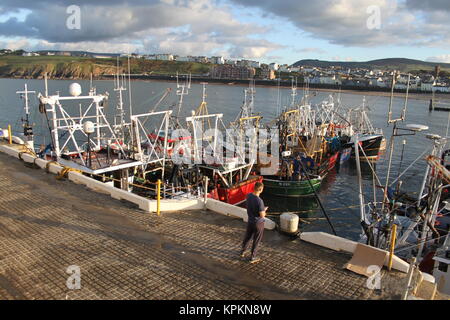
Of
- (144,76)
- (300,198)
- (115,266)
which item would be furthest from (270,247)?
(144,76)

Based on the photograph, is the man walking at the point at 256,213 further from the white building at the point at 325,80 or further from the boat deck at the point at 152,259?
the white building at the point at 325,80

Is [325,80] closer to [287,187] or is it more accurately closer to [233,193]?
[287,187]

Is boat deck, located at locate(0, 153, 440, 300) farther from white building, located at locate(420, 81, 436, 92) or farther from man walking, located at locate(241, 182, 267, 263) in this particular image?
white building, located at locate(420, 81, 436, 92)

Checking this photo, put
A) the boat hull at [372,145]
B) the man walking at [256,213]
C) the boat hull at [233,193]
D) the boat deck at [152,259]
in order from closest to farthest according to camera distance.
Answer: the boat deck at [152,259] → the man walking at [256,213] → the boat hull at [233,193] → the boat hull at [372,145]

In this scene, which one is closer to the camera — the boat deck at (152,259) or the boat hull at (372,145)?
the boat deck at (152,259)

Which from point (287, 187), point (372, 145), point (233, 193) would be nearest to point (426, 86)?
point (372, 145)

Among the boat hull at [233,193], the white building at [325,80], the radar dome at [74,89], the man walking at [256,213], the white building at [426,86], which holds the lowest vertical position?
the boat hull at [233,193]

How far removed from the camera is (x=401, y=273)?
8.30 meters

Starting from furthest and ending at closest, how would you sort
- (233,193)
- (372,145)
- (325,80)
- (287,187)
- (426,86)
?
1. (325,80)
2. (426,86)
3. (372,145)
4. (287,187)
5. (233,193)

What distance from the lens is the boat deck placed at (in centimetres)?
745

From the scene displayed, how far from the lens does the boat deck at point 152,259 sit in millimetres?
7449

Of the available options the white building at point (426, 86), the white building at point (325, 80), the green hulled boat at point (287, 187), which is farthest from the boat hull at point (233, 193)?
the white building at point (325, 80)

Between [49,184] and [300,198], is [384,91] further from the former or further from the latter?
[49,184]

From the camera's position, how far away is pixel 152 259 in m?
8.67
